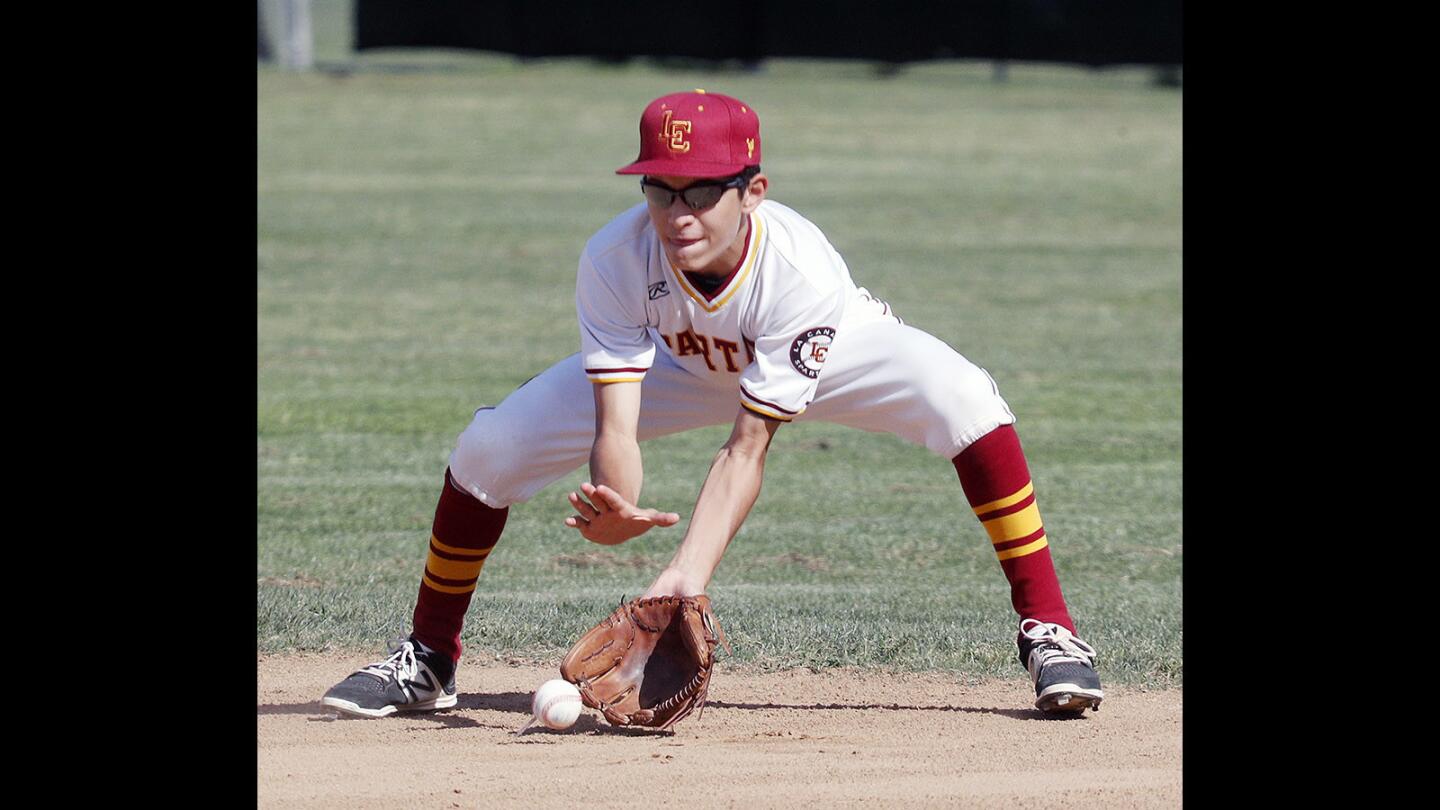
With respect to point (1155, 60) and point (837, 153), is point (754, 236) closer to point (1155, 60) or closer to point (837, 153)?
point (837, 153)

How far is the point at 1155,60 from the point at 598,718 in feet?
88.1

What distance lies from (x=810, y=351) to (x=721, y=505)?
0.44 meters

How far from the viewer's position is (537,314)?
13773mm

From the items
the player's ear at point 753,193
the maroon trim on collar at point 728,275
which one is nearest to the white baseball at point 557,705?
the maroon trim on collar at point 728,275

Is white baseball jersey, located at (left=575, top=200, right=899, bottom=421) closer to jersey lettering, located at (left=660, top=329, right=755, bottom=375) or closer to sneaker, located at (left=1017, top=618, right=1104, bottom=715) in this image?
jersey lettering, located at (left=660, top=329, right=755, bottom=375)

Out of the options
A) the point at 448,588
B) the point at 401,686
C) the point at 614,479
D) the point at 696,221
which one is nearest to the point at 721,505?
the point at 614,479

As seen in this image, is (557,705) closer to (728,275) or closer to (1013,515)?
(728,275)

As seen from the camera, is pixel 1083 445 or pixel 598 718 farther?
pixel 1083 445

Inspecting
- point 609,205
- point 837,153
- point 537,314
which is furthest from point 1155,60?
point 537,314


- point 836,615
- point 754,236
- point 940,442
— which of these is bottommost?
point 836,615

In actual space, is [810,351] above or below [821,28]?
above

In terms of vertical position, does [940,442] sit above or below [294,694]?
above

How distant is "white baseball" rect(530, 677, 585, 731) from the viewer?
4500 millimetres

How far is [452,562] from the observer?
495cm
